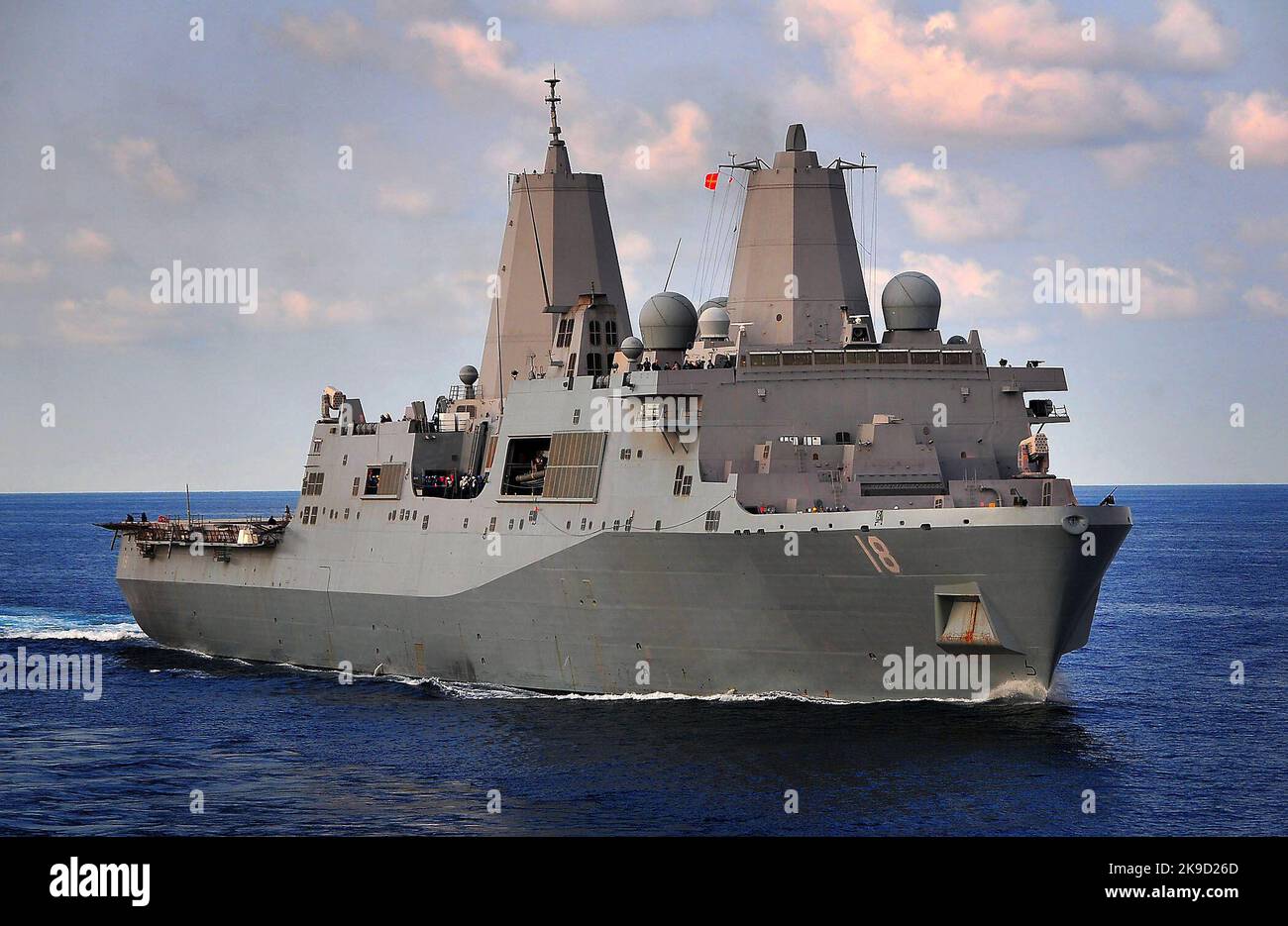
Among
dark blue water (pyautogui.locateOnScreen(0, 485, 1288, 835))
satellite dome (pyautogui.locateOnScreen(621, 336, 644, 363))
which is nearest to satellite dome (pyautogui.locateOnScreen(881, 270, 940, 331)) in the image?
satellite dome (pyautogui.locateOnScreen(621, 336, 644, 363))

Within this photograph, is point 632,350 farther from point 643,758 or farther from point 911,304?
point 643,758

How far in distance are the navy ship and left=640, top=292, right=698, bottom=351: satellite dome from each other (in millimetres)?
57

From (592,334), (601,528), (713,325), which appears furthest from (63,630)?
(713,325)

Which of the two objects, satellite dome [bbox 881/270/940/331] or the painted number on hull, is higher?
satellite dome [bbox 881/270/940/331]

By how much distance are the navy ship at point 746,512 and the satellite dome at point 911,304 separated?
6cm

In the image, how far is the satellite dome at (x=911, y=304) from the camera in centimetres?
3125

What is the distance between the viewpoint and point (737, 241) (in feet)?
112

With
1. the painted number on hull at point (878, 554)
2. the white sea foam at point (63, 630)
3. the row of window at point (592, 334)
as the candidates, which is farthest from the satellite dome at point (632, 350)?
the white sea foam at point (63, 630)

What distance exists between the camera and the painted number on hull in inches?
1046

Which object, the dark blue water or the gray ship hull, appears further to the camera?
the gray ship hull

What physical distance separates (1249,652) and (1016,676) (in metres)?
14.2

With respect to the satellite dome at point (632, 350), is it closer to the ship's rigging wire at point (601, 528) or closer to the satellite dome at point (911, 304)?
the ship's rigging wire at point (601, 528)

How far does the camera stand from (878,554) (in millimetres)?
26641

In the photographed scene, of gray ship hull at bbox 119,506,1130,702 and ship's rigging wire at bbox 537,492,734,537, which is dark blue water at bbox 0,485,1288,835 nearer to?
gray ship hull at bbox 119,506,1130,702
